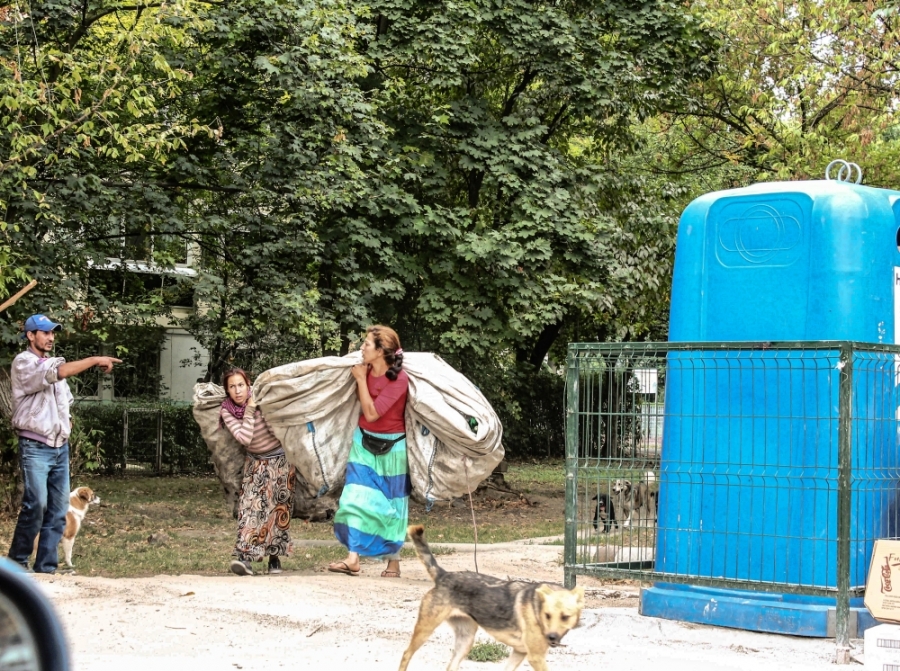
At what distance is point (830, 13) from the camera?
53.2ft

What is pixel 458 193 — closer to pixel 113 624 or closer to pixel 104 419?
pixel 104 419

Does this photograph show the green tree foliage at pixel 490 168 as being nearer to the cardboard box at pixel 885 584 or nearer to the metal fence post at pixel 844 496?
the metal fence post at pixel 844 496

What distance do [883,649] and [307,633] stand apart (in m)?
3.05

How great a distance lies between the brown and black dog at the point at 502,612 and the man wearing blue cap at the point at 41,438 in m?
3.97

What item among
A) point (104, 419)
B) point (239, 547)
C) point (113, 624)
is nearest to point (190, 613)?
point (113, 624)

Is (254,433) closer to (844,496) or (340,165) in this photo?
(844,496)

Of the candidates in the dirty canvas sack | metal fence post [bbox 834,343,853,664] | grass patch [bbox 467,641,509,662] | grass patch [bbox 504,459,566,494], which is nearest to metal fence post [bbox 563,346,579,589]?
grass patch [bbox 467,641,509,662]

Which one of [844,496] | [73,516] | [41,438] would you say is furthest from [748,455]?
[73,516]

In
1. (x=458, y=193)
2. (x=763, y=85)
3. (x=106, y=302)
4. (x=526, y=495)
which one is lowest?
(x=526, y=495)

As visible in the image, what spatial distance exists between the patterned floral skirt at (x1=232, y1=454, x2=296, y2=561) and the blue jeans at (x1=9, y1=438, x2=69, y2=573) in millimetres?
1334

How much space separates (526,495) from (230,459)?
10.9m

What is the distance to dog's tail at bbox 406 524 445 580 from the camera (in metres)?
5.66

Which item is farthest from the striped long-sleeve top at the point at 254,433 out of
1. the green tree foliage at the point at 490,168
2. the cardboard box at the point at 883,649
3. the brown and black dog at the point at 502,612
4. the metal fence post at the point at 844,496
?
the green tree foliage at the point at 490,168

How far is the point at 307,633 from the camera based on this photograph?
21.9 feet
